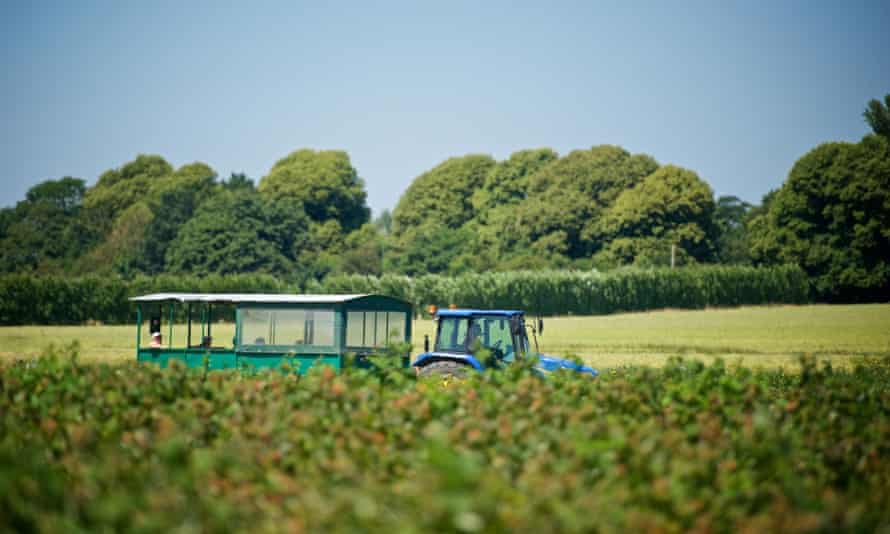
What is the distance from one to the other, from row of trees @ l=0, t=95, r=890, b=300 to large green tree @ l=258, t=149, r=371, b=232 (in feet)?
0.52

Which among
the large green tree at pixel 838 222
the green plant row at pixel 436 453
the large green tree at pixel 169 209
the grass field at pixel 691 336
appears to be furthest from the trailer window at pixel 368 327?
the large green tree at pixel 169 209

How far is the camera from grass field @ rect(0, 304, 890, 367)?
31375 mm

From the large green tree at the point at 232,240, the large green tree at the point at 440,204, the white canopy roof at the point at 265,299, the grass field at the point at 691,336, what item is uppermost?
the large green tree at the point at 440,204

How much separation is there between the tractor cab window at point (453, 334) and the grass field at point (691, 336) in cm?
457

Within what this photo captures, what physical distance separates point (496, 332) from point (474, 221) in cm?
7919

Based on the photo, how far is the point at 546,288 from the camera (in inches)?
2373

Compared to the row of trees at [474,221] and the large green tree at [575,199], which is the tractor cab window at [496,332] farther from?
the large green tree at [575,199]

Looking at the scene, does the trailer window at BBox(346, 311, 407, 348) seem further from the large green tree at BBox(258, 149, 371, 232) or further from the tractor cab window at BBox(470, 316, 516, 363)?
the large green tree at BBox(258, 149, 371, 232)

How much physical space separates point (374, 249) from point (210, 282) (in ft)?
94.3

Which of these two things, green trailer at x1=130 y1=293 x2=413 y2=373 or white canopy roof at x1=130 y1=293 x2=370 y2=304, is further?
white canopy roof at x1=130 y1=293 x2=370 y2=304

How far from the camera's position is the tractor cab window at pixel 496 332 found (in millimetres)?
16094

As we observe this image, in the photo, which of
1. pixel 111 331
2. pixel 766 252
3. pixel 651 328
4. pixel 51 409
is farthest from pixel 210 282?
pixel 51 409

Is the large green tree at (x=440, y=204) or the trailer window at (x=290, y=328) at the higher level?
the large green tree at (x=440, y=204)

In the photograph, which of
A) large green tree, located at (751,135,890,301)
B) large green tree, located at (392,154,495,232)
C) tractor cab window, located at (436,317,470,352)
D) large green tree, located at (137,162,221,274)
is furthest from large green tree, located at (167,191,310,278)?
tractor cab window, located at (436,317,470,352)
